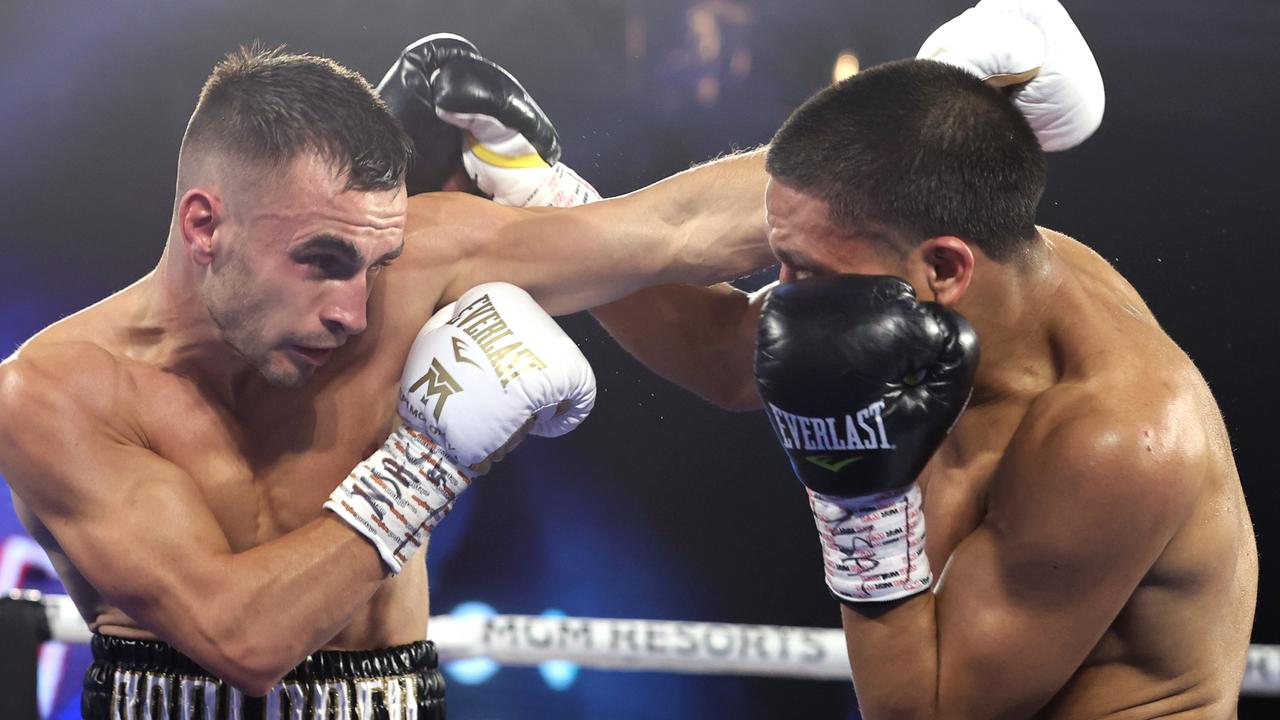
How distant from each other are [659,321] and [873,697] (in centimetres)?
99

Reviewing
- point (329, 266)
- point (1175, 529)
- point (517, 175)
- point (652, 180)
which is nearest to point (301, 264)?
point (329, 266)

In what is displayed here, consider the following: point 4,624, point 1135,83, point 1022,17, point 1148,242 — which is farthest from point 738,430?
point 4,624

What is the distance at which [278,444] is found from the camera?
5.91 ft

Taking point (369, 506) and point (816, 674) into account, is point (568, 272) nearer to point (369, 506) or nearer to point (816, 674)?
point (369, 506)

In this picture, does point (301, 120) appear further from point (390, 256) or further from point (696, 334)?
point (696, 334)

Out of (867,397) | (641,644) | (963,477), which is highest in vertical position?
(867,397)

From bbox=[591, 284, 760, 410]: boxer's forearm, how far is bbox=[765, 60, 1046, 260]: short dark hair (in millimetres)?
757

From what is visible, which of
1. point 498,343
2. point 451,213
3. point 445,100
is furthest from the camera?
point 445,100

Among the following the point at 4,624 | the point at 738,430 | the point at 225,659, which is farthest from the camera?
the point at 738,430

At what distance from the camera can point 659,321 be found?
228 centimetres

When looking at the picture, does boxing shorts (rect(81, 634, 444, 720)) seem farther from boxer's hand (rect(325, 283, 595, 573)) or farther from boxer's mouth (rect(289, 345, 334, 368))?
boxer's mouth (rect(289, 345, 334, 368))

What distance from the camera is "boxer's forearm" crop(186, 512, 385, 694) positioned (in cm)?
156

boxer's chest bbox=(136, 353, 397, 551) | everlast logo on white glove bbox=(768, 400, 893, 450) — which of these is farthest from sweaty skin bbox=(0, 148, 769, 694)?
everlast logo on white glove bbox=(768, 400, 893, 450)

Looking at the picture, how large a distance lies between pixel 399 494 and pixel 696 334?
32.2 inches
